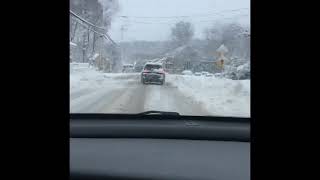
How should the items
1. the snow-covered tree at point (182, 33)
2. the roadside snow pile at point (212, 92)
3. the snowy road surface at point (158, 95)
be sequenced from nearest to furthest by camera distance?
the roadside snow pile at point (212, 92)
the snowy road surface at point (158, 95)
the snow-covered tree at point (182, 33)

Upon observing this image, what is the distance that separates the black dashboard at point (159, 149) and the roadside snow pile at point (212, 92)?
46 cm

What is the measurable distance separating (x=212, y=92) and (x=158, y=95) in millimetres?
779

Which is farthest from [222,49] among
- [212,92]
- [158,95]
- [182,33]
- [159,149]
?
[159,149]

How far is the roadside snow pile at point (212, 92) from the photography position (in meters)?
5.08

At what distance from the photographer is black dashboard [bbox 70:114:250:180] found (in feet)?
10.2

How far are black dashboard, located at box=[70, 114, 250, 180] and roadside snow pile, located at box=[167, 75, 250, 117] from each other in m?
0.46

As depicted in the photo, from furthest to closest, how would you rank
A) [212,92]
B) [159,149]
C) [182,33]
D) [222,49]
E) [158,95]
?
1. [158,95]
2. [212,92]
3. [182,33]
4. [222,49]
5. [159,149]

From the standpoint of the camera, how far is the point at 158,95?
22.2 ft

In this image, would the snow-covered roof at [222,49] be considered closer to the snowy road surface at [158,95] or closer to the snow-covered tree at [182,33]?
the snowy road surface at [158,95]

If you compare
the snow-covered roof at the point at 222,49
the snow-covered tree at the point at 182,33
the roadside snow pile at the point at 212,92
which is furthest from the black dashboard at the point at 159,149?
the snow-covered tree at the point at 182,33

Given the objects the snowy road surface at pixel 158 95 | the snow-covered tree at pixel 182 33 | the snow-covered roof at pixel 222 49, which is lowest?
the snowy road surface at pixel 158 95

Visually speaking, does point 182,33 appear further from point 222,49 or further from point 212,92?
point 212,92
